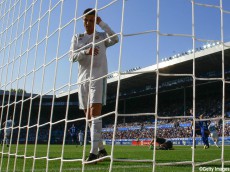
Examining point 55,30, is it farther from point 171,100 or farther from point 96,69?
point 171,100

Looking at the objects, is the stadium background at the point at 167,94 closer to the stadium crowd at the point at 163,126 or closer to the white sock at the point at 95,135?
the stadium crowd at the point at 163,126

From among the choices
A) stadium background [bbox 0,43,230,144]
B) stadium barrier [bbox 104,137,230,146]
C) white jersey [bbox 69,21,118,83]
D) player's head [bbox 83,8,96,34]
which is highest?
stadium background [bbox 0,43,230,144]

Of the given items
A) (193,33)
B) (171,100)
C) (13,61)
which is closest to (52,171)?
(13,61)

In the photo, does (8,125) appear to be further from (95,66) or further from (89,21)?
(89,21)

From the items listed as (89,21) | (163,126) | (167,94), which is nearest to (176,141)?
(163,126)

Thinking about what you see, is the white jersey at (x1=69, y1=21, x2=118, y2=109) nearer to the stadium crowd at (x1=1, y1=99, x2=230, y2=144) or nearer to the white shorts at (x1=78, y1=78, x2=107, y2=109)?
the white shorts at (x1=78, y1=78, x2=107, y2=109)

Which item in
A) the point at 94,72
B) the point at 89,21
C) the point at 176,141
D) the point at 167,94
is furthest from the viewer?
the point at 167,94

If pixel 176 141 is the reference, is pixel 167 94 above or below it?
above

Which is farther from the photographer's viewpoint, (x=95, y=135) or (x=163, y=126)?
(x=163, y=126)

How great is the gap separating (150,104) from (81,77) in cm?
2986

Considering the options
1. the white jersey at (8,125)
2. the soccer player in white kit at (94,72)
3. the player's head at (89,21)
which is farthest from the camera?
the white jersey at (8,125)

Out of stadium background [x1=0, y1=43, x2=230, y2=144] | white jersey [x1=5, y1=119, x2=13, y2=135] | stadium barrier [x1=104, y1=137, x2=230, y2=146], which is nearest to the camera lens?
white jersey [x1=5, y1=119, x2=13, y2=135]

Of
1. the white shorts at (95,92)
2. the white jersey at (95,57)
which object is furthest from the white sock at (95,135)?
the white jersey at (95,57)

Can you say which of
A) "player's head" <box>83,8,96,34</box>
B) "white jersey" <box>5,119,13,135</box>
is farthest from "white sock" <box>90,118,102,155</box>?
"white jersey" <box>5,119,13,135</box>
